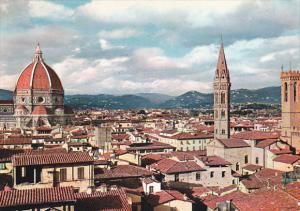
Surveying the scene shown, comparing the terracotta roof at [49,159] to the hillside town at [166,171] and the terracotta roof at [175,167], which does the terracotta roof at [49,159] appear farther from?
the terracotta roof at [175,167]

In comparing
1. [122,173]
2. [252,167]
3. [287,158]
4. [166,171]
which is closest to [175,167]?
[166,171]

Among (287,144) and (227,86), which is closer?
(287,144)

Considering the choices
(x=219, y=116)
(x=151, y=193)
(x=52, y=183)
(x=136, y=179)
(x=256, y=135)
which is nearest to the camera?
(x=52, y=183)

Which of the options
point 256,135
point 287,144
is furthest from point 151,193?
point 287,144

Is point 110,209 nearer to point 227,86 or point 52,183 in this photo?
point 52,183

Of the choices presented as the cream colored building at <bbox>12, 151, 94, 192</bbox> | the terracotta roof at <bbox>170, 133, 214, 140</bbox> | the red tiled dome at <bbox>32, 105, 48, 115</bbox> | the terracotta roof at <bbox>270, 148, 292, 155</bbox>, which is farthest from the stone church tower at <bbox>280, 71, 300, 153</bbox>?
the red tiled dome at <bbox>32, 105, 48, 115</bbox>

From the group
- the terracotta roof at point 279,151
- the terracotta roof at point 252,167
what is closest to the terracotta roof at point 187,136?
the terracotta roof at point 252,167

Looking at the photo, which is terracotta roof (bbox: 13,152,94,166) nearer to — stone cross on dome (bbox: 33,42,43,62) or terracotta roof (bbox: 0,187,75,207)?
terracotta roof (bbox: 0,187,75,207)
